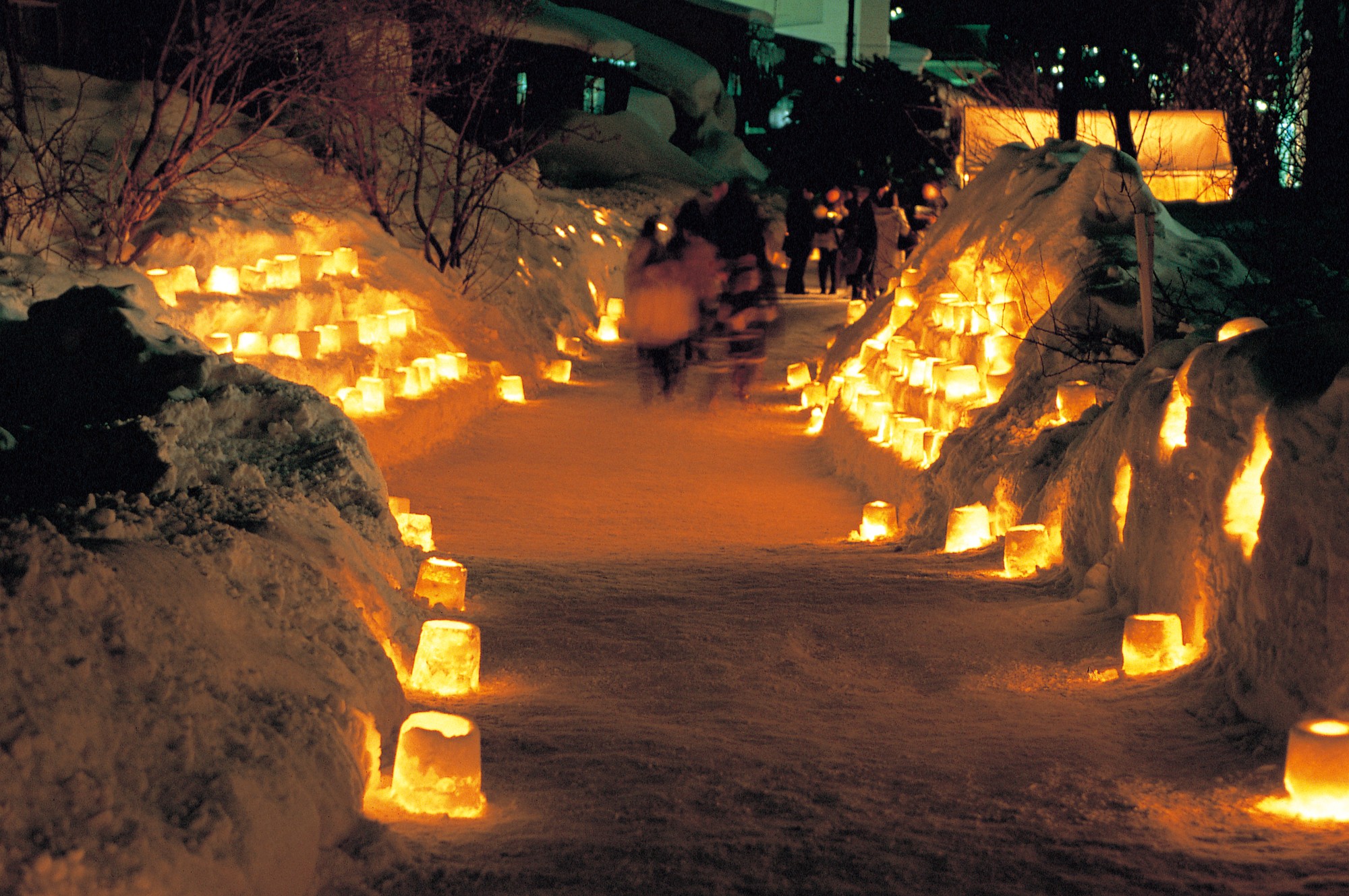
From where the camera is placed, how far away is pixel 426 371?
39.8 feet

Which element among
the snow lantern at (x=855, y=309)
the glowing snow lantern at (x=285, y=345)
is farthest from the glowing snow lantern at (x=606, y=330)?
the glowing snow lantern at (x=285, y=345)

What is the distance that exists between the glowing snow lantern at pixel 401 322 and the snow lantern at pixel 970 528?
284 inches

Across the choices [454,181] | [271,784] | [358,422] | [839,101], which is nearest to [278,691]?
[271,784]

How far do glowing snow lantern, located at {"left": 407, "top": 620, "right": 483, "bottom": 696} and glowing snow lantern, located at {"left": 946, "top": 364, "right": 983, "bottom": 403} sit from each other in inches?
235

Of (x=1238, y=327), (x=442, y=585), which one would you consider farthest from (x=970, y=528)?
(x=442, y=585)

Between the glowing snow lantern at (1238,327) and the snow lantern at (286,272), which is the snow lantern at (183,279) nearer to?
the snow lantern at (286,272)

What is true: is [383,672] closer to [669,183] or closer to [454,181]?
[454,181]

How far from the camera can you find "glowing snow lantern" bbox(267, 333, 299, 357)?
10453 mm

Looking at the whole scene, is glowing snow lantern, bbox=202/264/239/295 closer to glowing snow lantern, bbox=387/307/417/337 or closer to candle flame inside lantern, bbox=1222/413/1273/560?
glowing snow lantern, bbox=387/307/417/337

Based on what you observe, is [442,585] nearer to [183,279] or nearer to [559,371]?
[183,279]

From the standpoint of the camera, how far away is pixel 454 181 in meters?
16.1

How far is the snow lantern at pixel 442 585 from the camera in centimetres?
559

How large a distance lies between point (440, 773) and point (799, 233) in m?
15.8

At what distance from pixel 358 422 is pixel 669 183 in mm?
16473
